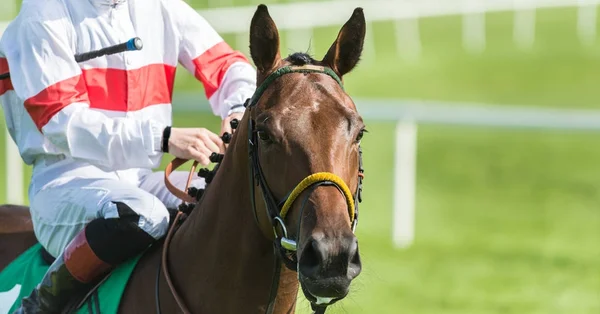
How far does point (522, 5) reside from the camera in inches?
944

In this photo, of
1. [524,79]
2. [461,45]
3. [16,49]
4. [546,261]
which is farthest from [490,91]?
[16,49]

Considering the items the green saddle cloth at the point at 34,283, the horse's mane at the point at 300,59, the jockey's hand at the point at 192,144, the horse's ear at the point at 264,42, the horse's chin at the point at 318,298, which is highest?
the horse's ear at the point at 264,42

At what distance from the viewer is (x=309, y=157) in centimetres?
307

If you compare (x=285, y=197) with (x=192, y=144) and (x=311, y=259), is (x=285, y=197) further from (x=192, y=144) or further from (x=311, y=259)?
(x=192, y=144)

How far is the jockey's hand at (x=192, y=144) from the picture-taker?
3760mm

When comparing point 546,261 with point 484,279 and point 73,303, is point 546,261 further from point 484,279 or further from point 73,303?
point 73,303

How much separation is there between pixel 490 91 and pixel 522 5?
239 inches

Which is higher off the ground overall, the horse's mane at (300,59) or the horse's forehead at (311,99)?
the horse's mane at (300,59)

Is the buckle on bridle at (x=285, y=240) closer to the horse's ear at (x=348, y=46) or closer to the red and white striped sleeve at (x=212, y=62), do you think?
the horse's ear at (x=348, y=46)

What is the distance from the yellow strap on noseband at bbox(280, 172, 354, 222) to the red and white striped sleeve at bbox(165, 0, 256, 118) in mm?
1282

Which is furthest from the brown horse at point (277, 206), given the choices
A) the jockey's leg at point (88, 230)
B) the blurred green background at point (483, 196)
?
the blurred green background at point (483, 196)

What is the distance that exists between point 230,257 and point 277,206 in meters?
0.42

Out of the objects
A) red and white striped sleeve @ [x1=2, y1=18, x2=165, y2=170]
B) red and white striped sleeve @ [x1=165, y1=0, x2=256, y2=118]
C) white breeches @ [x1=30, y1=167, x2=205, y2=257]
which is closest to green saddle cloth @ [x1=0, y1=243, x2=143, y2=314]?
white breeches @ [x1=30, y1=167, x2=205, y2=257]

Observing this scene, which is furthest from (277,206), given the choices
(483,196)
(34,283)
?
(483,196)
